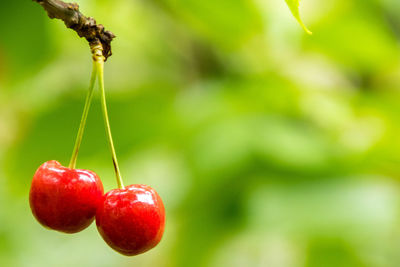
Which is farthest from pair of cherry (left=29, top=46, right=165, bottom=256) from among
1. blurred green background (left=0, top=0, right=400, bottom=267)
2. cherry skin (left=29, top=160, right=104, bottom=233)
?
blurred green background (left=0, top=0, right=400, bottom=267)

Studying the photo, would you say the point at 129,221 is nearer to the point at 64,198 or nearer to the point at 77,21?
the point at 64,198

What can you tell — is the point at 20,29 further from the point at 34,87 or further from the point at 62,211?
the point at 62,211

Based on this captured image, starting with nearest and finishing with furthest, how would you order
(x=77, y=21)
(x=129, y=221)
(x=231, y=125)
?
(x=77, y=21), (x=129, y=221), (x=231, y=125)

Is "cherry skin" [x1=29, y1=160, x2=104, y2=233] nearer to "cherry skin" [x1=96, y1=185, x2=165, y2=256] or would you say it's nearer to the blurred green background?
"cherry skin" [x1=96, y1=185, x2=165, y2=256]

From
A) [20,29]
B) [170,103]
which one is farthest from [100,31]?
[170,103]

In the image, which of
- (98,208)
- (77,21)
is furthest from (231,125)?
(77,21)

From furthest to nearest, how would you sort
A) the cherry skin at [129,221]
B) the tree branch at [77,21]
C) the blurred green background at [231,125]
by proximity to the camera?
1. the blurred green background at [231,125]
2. the cherry skin at [129,221]
3. the tree branch at [77,21]

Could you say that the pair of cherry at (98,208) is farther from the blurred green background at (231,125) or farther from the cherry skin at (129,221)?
the blurred green background at (231,125)

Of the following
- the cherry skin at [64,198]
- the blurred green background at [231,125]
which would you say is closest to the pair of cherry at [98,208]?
the cherry skin at [64,198]
